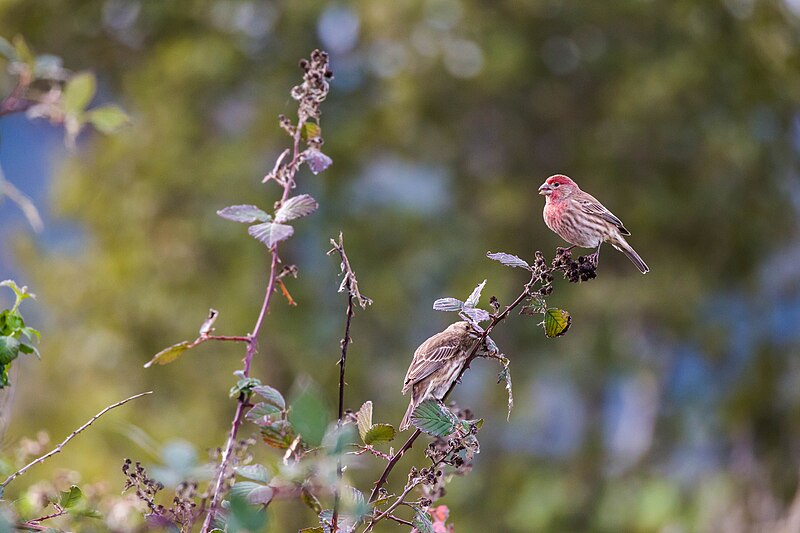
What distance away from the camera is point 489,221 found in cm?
755

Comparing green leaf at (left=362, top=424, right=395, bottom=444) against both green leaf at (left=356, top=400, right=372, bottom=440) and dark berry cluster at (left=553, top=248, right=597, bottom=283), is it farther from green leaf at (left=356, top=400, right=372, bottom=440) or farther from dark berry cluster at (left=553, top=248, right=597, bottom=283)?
dark berry cluster at (left=553, top=248, right=597, bottom=283)

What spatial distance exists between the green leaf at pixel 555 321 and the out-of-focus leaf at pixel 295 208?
31cm

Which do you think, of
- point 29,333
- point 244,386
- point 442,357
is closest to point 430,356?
point 442,357

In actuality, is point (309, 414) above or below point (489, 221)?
below

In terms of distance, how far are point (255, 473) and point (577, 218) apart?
2.92ft

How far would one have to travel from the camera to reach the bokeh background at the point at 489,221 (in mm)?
7395

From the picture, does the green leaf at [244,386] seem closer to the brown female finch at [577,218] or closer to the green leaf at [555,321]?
the green leaf at [555,321]

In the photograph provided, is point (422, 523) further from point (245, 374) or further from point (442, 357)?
point (442, 357)

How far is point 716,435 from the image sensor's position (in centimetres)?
787

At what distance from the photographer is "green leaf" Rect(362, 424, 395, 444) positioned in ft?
3.69

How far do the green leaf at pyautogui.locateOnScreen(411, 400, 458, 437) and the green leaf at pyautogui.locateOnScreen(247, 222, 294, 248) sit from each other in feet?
0.84

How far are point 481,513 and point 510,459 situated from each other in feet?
1.60

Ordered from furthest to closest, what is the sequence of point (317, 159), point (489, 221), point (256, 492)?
point (489, 221) → point (317, 159) → point (256, 492)

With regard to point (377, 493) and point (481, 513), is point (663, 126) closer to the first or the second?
point (481, 513)
